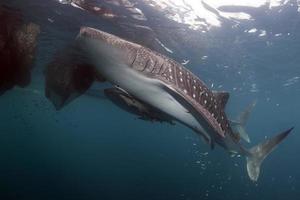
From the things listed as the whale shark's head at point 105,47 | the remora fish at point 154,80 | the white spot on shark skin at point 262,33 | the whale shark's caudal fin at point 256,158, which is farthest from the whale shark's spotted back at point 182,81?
the white spot on shark skin at point 262,33

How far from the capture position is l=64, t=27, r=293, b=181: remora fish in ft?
17.8

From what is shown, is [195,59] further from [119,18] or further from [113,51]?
[113,51]

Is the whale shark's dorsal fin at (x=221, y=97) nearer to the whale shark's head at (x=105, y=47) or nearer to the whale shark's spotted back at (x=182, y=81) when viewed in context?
the whale shark's spotted back at (x=182, y=81)

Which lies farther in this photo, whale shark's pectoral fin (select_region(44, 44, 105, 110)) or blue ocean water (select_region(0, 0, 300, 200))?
blue ocean water (select_region(0, 0, 300, 200))

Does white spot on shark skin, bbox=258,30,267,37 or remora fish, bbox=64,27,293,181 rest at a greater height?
remora fish, bbox=64,27,293,181

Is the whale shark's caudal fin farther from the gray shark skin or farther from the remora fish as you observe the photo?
the gray shark skin

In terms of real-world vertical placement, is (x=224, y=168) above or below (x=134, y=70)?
below

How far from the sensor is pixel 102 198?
902 inches

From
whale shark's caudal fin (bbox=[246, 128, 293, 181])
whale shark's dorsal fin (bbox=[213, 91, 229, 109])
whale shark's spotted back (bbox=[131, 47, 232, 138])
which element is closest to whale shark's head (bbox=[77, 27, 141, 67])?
whale shark's spotted back (bbox=[131, 47, 232, 138])

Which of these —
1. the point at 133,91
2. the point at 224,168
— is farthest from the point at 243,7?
the point at 224,168

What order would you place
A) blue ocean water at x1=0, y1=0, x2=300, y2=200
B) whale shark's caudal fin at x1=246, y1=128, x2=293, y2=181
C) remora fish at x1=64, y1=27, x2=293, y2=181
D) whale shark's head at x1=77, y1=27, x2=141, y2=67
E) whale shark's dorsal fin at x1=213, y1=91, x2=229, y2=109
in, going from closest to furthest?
1. whale shark's head at x1=77, y1=27, x2=141, y2=67
2. remora fish at x1=64, y1=27, x2=293, y2=181
3. whale shark's dorsal fin at x1=213, y1=91, x2=229, y2=109
4. whale shark's caudal fin at x1=246, y1=128, x2=293, y2=181
5. blue ocean water at x1=0, y1=0, x2=300, y2=200

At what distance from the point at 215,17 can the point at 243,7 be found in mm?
1493

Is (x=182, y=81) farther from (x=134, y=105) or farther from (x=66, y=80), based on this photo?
(x=66, y=80)

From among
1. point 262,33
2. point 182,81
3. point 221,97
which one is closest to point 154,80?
point 182,81
